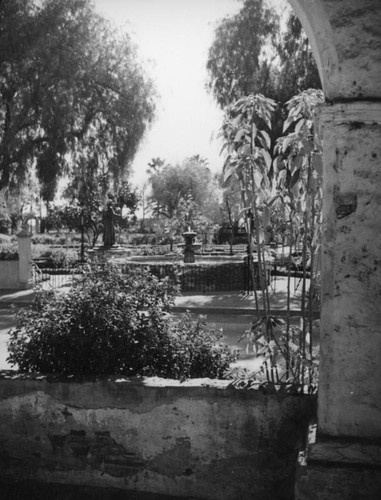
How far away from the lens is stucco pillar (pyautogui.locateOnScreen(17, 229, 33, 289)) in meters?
17.9

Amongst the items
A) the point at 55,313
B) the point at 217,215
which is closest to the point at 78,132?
the point at 55,313

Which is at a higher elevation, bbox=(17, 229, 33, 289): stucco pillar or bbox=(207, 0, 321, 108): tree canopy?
bbox=(207, 0, 321, 108): tree canopy

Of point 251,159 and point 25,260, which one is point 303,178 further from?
point 25,260

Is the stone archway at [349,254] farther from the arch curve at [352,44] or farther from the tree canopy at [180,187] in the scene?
the tree canopy at [180,187]

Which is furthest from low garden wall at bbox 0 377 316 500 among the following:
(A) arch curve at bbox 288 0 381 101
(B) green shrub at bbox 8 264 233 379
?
(A) arch curve at bbox 288 0 381 101

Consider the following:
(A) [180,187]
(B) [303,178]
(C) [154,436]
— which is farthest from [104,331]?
(A) [180,187]

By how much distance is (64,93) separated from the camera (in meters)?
19.4

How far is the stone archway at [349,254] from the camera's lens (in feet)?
9.93

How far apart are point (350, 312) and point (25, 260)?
1633 centimetres

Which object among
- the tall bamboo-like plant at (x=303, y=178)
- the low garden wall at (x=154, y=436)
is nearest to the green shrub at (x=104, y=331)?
the low garden wall at (x=154, y=436)

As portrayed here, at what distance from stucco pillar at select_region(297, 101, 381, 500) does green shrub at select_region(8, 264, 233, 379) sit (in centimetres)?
148

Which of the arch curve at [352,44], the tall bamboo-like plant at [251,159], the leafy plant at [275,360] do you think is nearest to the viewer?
the arch curve at [352,44]

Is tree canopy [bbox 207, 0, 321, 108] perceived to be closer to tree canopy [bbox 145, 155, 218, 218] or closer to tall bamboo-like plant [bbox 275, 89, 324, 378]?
tall bamboo-like plant [bbox 275, 89, 324, 378]

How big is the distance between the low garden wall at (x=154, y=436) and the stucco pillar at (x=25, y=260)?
14605 millimetres
